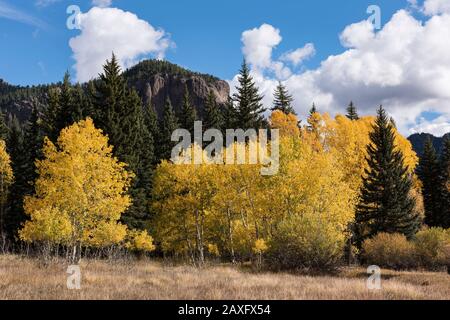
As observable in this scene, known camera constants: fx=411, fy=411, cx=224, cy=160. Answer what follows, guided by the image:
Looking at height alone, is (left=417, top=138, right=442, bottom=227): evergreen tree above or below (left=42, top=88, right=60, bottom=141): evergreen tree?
below

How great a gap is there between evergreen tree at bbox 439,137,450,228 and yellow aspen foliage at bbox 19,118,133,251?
1666 inches

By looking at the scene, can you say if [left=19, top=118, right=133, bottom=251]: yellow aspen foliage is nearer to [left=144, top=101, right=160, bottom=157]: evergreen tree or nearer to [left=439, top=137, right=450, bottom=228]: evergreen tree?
[left=144, top=101, right=160, bottom=157]: evergreen tree

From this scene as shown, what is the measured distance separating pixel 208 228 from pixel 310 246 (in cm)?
1371

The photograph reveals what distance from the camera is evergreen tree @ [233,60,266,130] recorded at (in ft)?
166

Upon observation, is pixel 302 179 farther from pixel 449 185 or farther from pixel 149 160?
pixel 449 185

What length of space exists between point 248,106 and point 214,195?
20385 mm

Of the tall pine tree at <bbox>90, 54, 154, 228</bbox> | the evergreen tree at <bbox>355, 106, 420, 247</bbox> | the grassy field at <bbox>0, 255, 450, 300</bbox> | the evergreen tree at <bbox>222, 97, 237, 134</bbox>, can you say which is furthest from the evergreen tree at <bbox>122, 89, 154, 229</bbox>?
the evergreen tree at <bbox>355, 106, 420, 247</bbox>

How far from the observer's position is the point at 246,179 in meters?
31.8

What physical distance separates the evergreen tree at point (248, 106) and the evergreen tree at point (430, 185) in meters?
25.3

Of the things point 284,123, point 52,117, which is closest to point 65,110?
point 52,117

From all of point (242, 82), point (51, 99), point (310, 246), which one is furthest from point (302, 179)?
point (51, 99)

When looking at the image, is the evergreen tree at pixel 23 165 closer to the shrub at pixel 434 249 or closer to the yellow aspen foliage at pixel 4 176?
the yellow aspen foliage at pixel 4 176

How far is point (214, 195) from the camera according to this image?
3369cm
